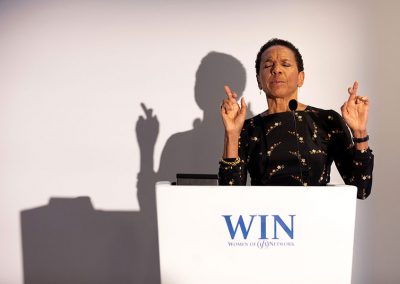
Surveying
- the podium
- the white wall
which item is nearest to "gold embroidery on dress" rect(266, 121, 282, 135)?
the podium

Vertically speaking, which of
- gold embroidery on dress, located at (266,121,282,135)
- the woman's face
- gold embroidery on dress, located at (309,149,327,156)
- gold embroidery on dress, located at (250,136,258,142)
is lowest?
gold embroidery on dress, located at (309,149,327,156)

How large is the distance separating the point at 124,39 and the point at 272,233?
1.46 m

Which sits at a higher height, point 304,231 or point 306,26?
point 306,26

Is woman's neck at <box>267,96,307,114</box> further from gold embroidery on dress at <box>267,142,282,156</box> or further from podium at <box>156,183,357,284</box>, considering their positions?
podium at <box>156,183,357,284</box>

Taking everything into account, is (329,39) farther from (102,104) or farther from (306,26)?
(102,104)

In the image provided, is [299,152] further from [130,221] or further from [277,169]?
[130,221]

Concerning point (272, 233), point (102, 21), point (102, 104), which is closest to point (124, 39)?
point (102, 21)

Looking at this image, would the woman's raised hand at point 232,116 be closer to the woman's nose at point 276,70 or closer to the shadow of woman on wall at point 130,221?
the woman's nose at point 276,70

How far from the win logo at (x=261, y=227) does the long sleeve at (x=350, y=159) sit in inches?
15.1

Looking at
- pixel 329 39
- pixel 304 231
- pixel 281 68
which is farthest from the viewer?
pixel 329 39

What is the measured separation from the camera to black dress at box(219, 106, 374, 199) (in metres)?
1.26

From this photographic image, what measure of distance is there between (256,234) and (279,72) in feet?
2.02

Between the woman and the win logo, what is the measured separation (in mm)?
259

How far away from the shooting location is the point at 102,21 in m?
2.14
